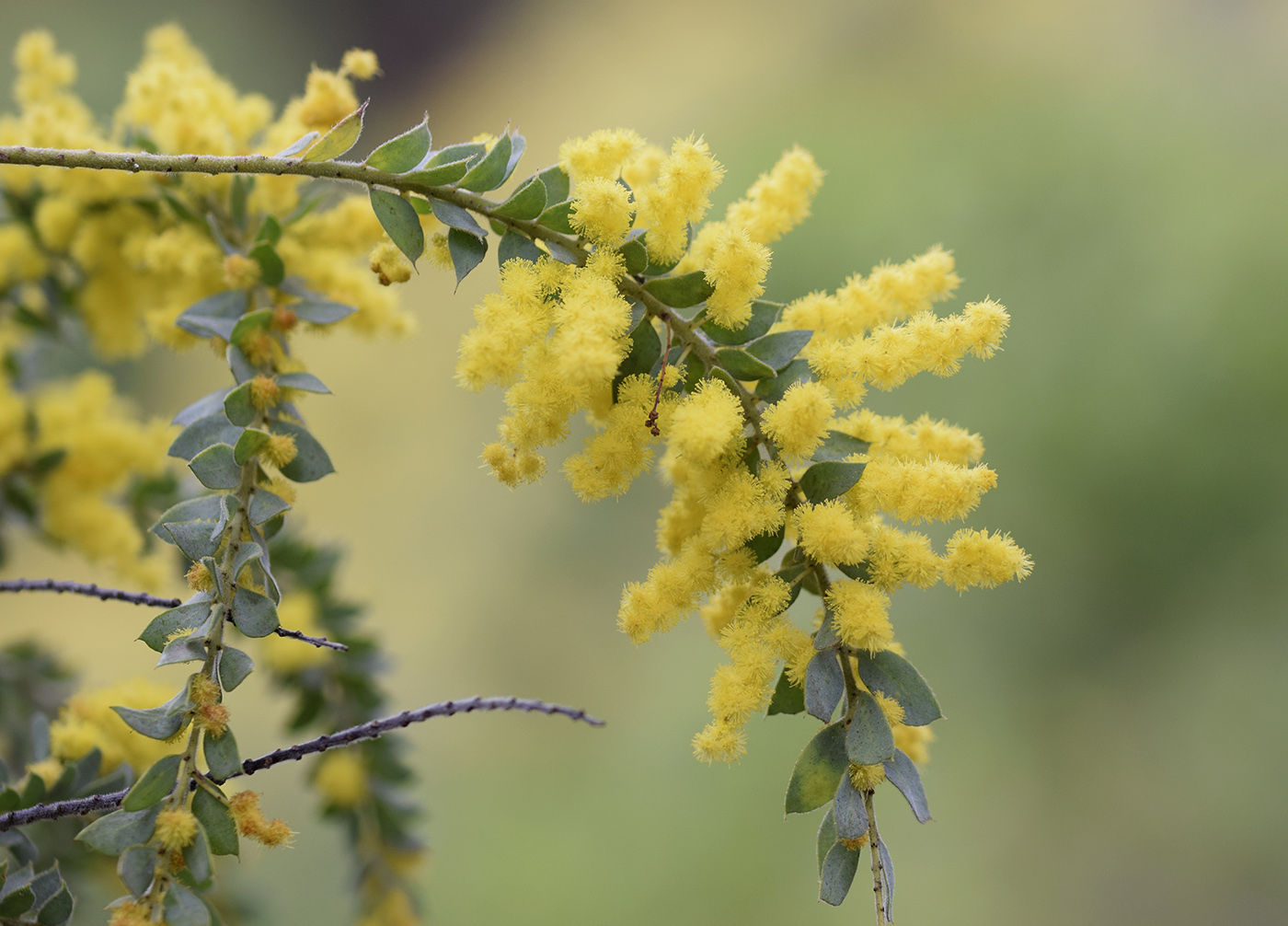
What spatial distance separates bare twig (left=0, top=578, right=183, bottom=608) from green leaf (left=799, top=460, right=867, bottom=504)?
25cm

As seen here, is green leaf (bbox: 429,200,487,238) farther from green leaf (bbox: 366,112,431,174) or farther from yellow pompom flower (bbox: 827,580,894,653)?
yellow pompom flower (bbox: 827,580,894,653)

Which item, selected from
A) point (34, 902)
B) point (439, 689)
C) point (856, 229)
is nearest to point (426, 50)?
point (856, 229)

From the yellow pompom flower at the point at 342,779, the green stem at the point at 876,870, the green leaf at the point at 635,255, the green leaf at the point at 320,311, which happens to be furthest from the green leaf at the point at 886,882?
the yellow pompom flower at the point at 342,779

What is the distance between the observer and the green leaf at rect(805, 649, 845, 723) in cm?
30

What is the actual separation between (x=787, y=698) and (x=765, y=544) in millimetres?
58

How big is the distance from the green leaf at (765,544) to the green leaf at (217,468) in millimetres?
210

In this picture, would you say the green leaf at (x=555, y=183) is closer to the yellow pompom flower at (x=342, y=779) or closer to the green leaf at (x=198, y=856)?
the green leaf at (x=198, y=856)

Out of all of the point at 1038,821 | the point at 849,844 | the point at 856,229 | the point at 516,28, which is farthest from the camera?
the point at 516,28

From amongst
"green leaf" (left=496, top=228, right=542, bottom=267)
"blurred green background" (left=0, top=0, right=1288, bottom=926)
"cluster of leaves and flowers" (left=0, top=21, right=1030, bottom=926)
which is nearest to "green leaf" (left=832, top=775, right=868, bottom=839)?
"cluster of leaves and flowers" (left=0, top=21, right=1030, bottom=926)

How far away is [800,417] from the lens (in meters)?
0.31

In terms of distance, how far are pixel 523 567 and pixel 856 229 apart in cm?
52

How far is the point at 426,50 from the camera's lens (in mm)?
1253

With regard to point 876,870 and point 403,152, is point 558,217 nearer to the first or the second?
point 403,152

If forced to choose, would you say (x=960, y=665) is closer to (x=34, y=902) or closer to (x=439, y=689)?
(x=439, y=689)
